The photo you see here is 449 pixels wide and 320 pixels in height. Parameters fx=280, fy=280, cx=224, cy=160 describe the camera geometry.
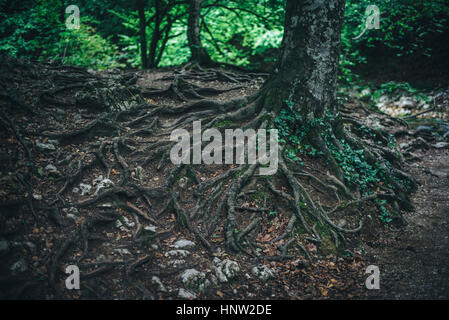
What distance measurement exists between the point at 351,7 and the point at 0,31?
428 inches

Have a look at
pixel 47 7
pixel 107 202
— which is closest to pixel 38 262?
pixel 107 202

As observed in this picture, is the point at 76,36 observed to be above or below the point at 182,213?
above

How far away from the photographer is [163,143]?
542 cm

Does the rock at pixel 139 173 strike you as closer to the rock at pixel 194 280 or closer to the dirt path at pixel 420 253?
the rock at pixel 194 280

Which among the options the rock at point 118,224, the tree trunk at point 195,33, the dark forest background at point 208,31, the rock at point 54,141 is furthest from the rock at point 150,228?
the tree trunk at point 195,33

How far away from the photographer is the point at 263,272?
3.92 m

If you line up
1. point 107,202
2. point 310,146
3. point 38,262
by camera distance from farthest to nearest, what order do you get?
point 310,146, point 107,202, point 38,262

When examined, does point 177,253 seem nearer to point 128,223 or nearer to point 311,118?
point 128,223

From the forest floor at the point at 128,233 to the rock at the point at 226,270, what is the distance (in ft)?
0.05

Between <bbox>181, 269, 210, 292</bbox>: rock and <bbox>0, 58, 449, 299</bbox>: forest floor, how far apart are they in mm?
13

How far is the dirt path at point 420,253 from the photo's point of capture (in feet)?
12.6

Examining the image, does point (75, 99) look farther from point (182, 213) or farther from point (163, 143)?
point (182, 213)

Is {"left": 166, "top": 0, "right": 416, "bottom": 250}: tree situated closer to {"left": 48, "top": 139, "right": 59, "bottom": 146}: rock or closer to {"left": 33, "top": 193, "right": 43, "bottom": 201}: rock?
{"left": 33, "top": 193, "right": 43, "bottom": 201}: rock

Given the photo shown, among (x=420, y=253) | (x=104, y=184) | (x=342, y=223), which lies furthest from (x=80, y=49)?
(x=420, y=253)
